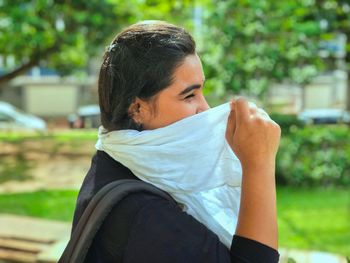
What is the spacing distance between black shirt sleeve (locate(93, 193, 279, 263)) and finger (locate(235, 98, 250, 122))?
0.84 ft

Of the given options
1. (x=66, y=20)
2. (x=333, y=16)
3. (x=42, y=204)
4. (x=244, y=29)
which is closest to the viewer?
(x=42, y=204)

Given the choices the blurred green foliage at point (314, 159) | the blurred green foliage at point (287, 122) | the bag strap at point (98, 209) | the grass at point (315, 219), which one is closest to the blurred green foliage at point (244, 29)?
the blurred green foliage at point (287, 122)

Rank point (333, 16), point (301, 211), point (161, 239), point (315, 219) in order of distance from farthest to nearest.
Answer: point (333, 16), point (301, 211), point (315, 219), point (161, 239)

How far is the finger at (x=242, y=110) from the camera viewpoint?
1.26 metres

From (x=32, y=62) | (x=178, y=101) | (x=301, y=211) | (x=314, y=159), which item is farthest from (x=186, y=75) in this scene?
(x=32, y=62)

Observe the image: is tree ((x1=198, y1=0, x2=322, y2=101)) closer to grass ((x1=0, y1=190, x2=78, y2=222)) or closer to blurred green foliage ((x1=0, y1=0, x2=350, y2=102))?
blurred green foliage ((x1=0, y1=0, x2=350, y2=102))

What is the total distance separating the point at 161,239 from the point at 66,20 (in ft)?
36.8

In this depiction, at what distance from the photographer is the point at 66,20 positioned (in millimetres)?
11797

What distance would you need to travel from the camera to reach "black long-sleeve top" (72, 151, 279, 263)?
113 centimetres

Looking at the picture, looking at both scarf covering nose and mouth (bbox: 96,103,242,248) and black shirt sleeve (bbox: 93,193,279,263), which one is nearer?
black shirt sleeve (bbox: 93,193,279,263)

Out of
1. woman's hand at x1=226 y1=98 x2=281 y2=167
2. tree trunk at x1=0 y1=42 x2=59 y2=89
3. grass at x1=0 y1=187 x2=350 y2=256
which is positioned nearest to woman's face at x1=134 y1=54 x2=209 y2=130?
woman's hand at x1=226 y1=98 x2=281 y2=167

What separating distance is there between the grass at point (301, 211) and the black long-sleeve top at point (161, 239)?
4.47 meters

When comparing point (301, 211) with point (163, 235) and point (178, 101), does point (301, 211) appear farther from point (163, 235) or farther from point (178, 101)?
point (163, 235)

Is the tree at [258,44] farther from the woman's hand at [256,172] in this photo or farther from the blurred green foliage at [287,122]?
the woman's hand at [256,172]
